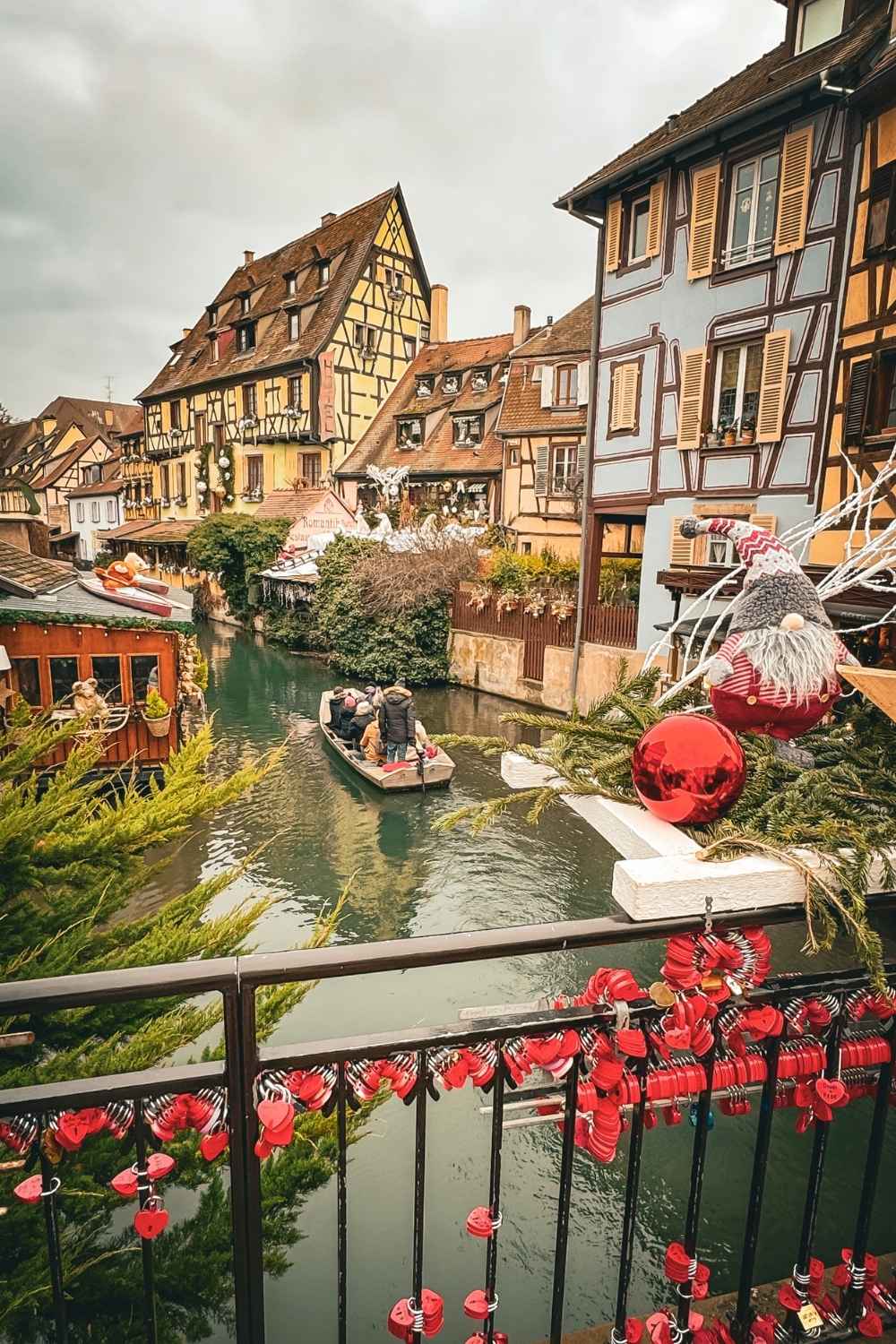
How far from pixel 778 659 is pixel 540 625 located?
51.0ft

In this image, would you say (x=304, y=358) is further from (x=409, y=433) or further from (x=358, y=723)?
(x=358, y=723)

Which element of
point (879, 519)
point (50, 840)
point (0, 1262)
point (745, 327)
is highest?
point (745, 327)

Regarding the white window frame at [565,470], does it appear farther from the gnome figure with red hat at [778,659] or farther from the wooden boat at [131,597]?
the gnome figure with red hat at [778,659]

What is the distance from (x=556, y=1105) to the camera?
194cm

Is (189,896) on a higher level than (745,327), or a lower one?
lower

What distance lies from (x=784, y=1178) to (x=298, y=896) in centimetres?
570

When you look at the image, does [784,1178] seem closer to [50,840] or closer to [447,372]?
[50,840]

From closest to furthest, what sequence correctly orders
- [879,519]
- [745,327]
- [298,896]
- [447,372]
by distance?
[298,896] → [879,519] → [745,327] → [447,372]

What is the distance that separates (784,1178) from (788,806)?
4.78 m

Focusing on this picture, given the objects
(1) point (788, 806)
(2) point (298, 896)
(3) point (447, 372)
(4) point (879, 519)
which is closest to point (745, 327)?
(4) point (879, 519)

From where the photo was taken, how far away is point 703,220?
42.0 ft

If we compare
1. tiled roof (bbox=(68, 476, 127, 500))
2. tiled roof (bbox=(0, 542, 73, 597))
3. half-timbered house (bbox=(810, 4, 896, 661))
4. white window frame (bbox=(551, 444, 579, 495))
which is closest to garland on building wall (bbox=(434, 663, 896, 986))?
half-timbered house (bbox=(810, 4, 896, 661))

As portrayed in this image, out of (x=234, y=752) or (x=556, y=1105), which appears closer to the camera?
(x=556, y=1105)

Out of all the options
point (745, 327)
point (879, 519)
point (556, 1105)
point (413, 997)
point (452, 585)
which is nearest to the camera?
point (556, 1105)
